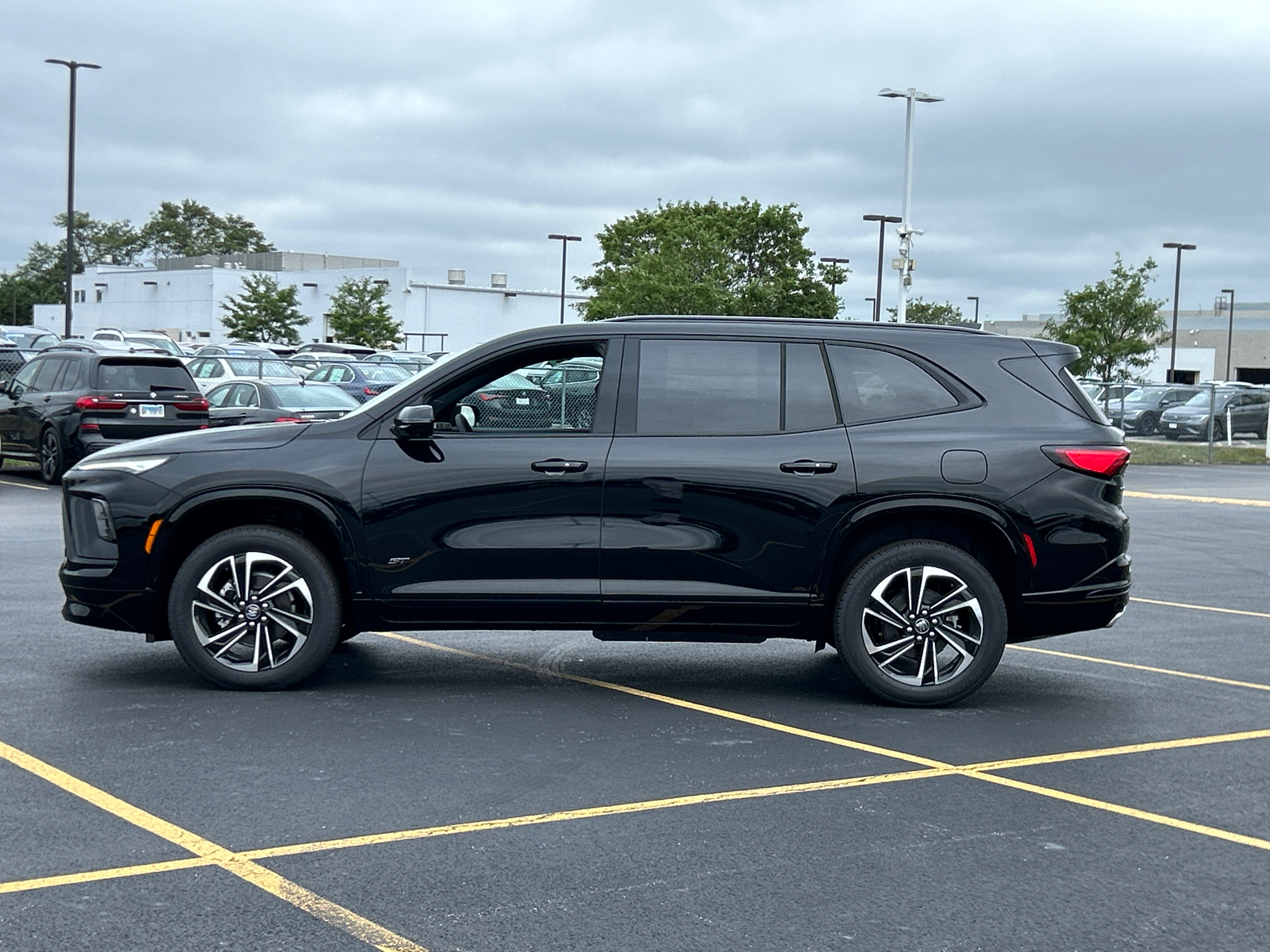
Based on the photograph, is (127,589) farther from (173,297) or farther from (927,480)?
Answer: (173,297)

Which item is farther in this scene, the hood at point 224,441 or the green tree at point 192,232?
the green tree at point 192,232

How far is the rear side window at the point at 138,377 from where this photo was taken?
65.5 ft

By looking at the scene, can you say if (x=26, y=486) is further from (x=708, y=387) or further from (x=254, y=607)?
(x=708, y=387)

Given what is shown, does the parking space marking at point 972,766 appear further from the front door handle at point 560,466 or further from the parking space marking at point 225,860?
the parking space marking at point 225,860

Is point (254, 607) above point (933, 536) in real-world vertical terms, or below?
below

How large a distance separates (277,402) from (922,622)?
15.9 meters

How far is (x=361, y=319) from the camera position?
77.6 meters

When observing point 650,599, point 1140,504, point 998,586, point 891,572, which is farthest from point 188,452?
point 1140,504

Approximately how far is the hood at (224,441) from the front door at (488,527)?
1.53ft

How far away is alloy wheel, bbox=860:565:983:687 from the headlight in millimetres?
3525

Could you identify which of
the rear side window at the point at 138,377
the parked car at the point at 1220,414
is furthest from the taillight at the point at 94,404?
the parked car at the point at 1220,414

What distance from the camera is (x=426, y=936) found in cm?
426

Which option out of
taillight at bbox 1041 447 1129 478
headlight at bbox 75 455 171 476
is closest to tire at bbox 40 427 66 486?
headlight at bbox 75 455 171 476

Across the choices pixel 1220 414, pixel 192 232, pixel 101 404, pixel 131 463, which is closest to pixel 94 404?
pixel 101 404
